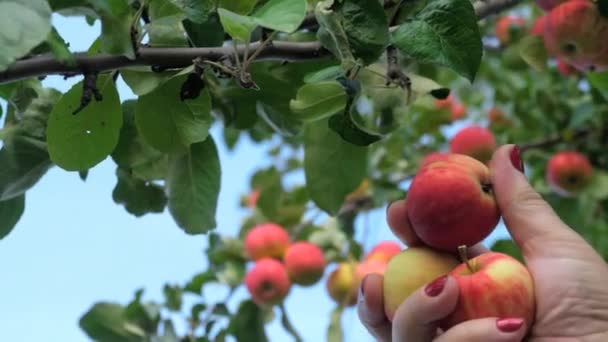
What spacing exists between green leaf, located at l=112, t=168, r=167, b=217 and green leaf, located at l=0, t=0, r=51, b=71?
Answer: 435 mm

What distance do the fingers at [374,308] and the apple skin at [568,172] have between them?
3.26ft

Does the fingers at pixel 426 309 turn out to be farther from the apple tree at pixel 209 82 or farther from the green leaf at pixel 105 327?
the green leaf at pixel 105 327

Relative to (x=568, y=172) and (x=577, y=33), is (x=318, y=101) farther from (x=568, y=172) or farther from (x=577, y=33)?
(x=568, y=172)

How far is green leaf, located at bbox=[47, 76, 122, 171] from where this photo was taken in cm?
72

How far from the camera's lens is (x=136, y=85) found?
72 centimetres

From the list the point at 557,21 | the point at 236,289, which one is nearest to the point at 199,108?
the point at 557,21

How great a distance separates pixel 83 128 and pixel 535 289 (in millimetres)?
404

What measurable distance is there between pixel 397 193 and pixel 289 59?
880 mm

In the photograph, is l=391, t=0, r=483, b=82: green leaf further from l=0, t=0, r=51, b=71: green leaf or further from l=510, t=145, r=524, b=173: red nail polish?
l=0, t=0, r=51, b=71: green leaf

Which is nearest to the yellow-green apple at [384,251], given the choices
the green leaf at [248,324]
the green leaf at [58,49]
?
the green leaf at [248,324]

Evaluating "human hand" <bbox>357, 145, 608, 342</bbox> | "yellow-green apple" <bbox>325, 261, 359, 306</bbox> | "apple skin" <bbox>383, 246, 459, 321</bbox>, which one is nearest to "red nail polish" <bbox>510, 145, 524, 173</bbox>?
"human hand" <bbox>357, 145, 608, 342</bbox>

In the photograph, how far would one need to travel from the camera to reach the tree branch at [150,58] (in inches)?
24.4

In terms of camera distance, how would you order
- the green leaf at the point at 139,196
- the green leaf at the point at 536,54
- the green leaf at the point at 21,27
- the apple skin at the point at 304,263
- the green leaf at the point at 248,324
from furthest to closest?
1. the apple skin at the point at 304,263
2. the green leaf at the point at 248,324
3. the green leaf at the point at 536,54
4. the green leaf at the point at 139,196
5. the green leaf at the point at 21,27

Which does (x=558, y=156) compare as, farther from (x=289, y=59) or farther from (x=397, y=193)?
(x=289, y=59)
